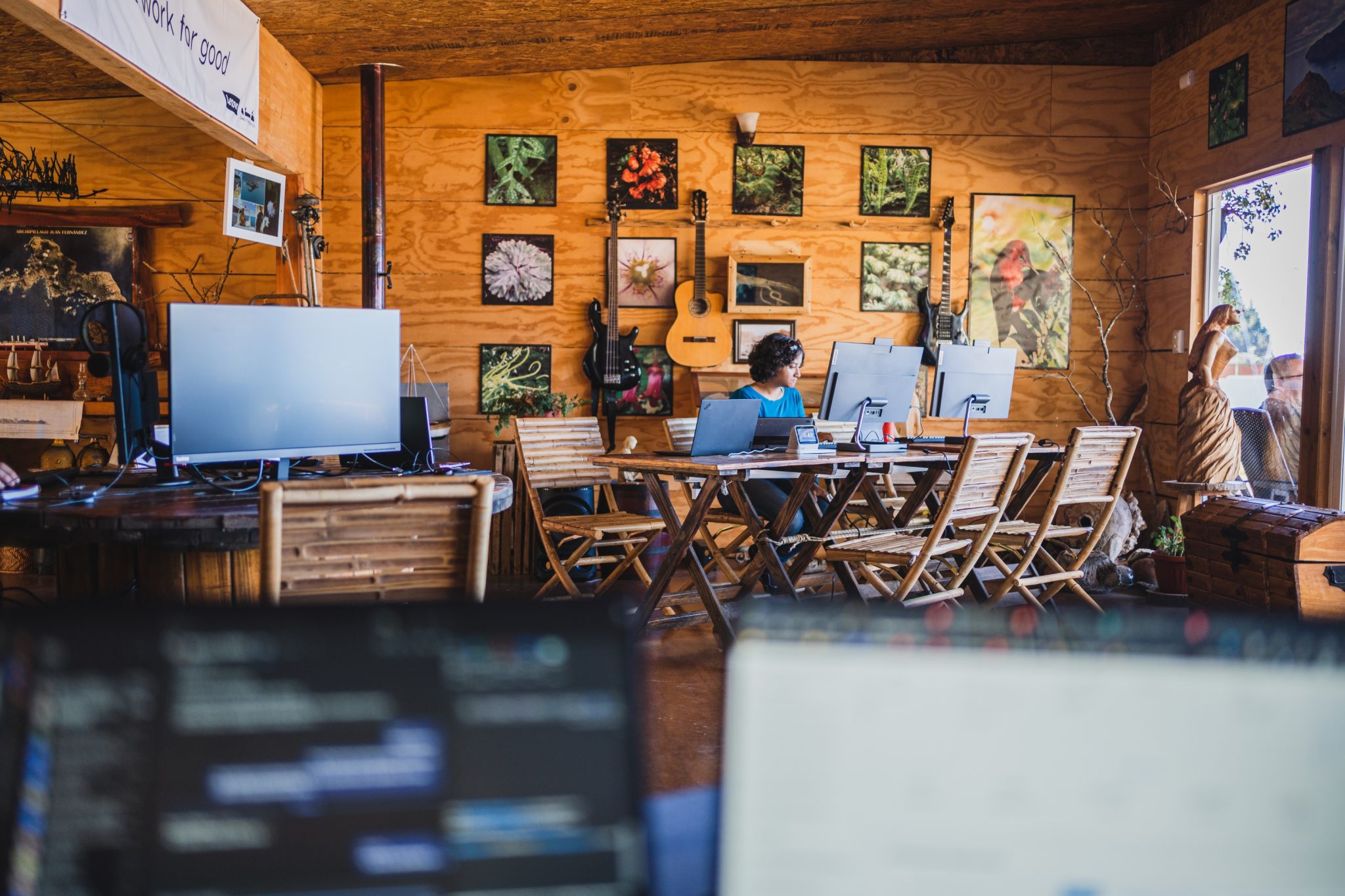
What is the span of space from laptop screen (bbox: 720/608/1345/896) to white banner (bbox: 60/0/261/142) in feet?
12.2

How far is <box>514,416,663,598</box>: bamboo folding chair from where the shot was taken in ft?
13.8

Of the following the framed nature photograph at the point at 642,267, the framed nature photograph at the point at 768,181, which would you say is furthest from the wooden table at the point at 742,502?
the framed nature photograph at the point at 768,181

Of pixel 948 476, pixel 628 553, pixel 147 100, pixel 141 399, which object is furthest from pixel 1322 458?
pixel 147 100

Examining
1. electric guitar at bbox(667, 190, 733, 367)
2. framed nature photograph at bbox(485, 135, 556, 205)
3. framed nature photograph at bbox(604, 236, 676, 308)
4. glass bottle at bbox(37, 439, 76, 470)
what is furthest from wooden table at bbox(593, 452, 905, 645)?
glass bottle at bbox(37, 439, 76, 470)

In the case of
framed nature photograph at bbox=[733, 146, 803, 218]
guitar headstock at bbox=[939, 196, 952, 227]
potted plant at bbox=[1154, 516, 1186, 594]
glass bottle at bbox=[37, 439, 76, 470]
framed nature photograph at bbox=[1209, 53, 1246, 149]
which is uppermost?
framed nature photograph at bbox=[1209, 53, 1246, 149]

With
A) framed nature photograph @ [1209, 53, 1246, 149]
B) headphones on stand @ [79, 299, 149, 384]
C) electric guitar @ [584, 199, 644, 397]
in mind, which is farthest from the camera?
electric guitar @ [584, 199, 644, 397]

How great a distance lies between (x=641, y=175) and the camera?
20.8ft

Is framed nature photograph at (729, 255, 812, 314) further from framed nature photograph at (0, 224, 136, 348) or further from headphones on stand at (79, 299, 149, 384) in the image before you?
headphones on stand at (79, 299, 149, 384)

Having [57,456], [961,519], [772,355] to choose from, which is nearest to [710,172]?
[772,355]

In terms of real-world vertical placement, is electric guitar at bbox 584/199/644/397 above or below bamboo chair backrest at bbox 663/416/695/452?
above

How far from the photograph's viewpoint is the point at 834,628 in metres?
0.38

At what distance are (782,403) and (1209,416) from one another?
229 centimetres

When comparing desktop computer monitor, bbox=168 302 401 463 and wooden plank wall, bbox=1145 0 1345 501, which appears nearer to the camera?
desktop computer monitor, bbox=168 302 401 463

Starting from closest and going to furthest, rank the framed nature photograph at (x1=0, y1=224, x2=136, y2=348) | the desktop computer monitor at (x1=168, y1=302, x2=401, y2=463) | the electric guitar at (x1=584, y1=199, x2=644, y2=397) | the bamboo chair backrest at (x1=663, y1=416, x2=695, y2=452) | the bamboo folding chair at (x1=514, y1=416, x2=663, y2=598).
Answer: the desktop computer monitor at (x1=168, y1=302, x2=401, y2=463)
the bamboo folding chair at (x1=514, y1=416, x2=663, y2=598)
the bamboo chair backrest at (x1=663, y1=416, x2=695, y2=452)
the framed nature photograph at (x1=0, y1=224, x2=136, y2=348)
the electric guitar at (x1=584, y1=199, x2=644, y2=397)
